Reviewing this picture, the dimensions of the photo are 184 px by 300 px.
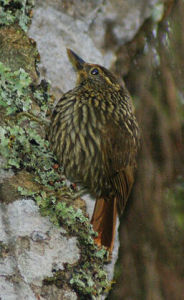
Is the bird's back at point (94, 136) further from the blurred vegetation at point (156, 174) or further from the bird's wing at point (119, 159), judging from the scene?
the blurred vegetation at point (156, 174)

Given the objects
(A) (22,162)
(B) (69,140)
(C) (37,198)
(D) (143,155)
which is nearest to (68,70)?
(B) (69,140)

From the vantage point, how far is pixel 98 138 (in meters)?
2.94

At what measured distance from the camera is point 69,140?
290 cm

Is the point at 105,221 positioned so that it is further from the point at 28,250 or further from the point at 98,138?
the point at 28,250

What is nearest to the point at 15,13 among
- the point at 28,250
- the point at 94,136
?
the point at 94,136

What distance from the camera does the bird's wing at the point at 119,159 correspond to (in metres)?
2.96

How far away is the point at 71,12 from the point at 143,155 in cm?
96

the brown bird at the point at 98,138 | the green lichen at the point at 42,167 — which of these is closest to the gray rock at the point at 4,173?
the green lichen at the point at 42,167

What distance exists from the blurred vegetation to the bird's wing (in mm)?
71

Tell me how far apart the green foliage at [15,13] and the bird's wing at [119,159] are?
765 mm

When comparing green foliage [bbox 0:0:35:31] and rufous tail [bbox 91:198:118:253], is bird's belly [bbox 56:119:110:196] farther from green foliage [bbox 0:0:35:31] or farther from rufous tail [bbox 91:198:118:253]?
green foliage [bbox 0:0:35:31]

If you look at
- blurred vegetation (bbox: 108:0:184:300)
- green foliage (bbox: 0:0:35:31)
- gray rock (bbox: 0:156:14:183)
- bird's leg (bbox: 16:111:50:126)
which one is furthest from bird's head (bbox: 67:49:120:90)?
gray rock (bbox: 0:156:14:183)

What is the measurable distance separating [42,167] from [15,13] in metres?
0.93

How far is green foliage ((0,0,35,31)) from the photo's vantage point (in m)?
2.68
